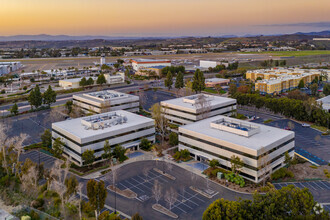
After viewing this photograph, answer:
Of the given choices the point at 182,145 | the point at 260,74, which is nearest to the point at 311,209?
the point at 182,145

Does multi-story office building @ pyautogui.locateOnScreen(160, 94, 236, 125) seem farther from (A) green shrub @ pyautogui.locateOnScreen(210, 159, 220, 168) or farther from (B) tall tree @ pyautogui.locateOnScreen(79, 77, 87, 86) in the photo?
(B) tall tree @ pyautogui.locateOnScreen(79, 77, 87, 86)

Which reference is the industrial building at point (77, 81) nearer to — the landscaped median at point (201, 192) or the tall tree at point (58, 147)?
the tall tree at point (58, 147)

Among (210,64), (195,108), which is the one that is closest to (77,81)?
(195,108)

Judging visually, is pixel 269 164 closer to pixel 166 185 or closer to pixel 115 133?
pixel 166 185

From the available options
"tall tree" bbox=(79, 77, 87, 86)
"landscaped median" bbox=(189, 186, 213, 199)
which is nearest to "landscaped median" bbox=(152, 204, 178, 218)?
"landscaped median" bbox=(189, 186, 213, 199)

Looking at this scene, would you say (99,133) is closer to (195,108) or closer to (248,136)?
(195,108)

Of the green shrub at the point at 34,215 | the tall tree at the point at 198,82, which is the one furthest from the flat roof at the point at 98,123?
the tall tree at the point at 198,82
